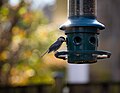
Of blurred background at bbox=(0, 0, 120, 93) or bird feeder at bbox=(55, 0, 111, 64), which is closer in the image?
bird feeder at bbox=(55, 0, 111, 64)

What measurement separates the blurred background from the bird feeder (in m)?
3.11

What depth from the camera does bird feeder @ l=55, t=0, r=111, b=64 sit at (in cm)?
399

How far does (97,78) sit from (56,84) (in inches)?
176

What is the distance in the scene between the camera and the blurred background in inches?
318

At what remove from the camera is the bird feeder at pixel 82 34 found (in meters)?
3.99

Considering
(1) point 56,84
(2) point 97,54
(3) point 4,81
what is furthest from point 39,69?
(2) point 97,54

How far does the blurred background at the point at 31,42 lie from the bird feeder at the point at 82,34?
3.11 metres

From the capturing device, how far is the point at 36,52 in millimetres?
9000

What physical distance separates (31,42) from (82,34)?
189 inches

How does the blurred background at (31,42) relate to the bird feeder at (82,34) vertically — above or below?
below

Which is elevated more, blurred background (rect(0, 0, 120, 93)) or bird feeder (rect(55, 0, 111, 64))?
bird feeder (rect(55, 0, 111, 64))

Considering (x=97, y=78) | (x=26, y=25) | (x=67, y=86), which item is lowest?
(x=97, y=78)

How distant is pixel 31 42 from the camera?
8.84 m

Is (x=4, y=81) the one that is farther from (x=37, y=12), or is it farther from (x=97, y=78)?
(x=97, y=78)
